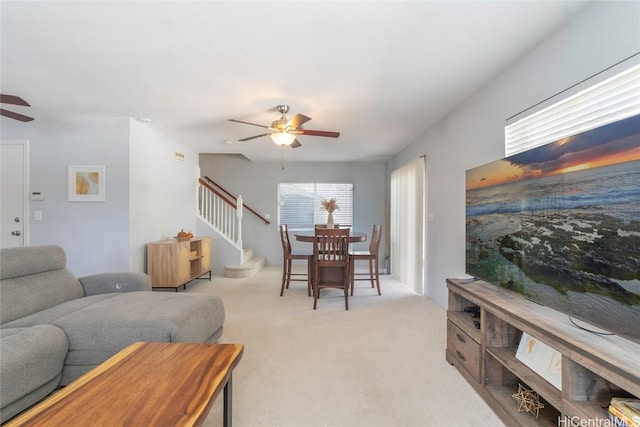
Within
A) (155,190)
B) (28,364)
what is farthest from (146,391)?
(155,190)

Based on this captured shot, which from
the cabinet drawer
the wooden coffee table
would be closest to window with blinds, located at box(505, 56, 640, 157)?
the cabinet drawer

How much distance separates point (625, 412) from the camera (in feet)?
3.41

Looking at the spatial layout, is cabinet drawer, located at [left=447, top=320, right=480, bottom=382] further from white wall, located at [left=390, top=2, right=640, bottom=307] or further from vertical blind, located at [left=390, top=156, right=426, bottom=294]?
vertical blind, located at [left=390, top=156, right=426, bottom=294]

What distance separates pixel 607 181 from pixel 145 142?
15.4 feet

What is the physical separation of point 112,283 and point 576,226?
331 cm

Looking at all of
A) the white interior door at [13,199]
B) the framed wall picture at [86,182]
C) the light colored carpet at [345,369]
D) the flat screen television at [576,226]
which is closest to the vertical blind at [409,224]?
the light colored carpet at [345,369]

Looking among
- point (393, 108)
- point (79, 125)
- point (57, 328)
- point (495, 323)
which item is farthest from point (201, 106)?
point (495, 323)

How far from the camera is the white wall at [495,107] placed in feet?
5.09

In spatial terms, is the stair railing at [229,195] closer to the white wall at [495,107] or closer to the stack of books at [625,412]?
the white wall at [495,107]

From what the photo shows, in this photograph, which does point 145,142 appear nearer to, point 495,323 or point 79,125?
point 79,125

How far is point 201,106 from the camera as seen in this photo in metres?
3.29

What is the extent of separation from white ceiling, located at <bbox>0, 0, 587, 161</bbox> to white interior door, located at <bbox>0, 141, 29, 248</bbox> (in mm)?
728

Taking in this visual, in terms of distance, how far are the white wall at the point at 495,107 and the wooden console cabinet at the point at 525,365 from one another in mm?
1140

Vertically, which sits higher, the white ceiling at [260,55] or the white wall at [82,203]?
the white ceiling at [260,55]
